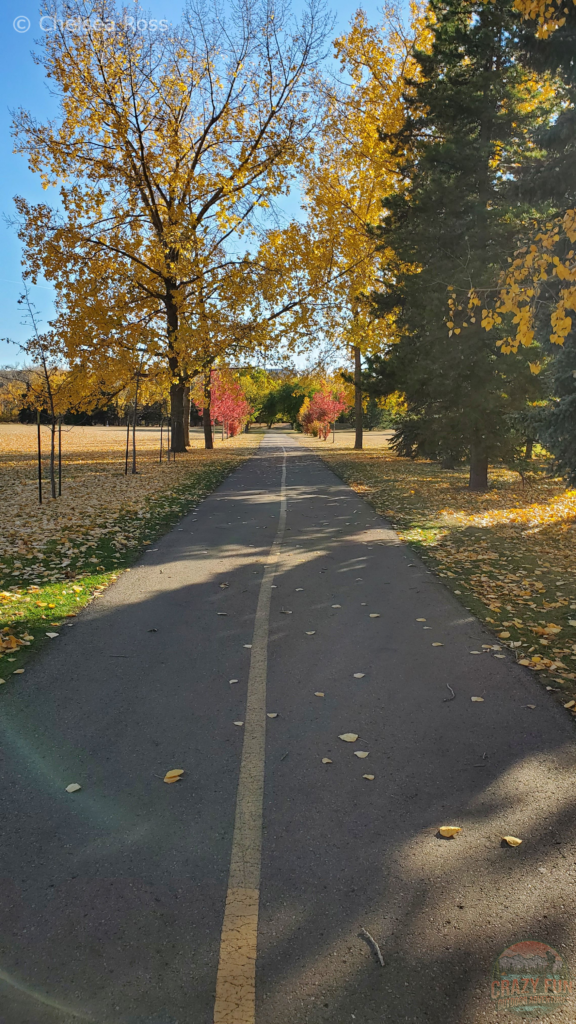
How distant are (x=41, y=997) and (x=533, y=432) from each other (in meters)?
9.49

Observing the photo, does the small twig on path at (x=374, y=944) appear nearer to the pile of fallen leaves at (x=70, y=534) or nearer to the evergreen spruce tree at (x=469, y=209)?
the pile of fallen leaves at (x=70, y=534)

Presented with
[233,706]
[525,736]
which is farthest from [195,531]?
Result: [525,736]

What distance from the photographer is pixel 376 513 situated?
41.8 feet

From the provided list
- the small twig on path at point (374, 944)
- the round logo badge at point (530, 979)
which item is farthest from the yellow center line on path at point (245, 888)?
the round logo badge at point (530, 979)

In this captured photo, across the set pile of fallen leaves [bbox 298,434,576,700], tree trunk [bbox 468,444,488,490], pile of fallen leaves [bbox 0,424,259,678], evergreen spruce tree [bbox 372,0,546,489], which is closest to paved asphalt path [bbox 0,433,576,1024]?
pile of fallen leaves [bbox 0,424,259,678]

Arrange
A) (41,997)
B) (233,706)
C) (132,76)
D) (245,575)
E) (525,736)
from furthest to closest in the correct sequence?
(132,76) < (245,575) < (233,706) < (525,736) < (41,997)

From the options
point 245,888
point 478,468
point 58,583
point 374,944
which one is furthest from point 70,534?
point 478,468

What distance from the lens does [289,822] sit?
2.91 metres

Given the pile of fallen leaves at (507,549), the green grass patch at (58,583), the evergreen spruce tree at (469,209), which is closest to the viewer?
the green grass patch at (58,583)

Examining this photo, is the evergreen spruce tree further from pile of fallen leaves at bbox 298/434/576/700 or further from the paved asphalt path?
the paved asphalt path

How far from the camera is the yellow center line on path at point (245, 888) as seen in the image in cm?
201

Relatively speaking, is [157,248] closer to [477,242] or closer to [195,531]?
[477,242]

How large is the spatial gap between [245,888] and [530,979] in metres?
1.09

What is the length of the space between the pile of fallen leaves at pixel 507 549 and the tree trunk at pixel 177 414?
32.0ft
